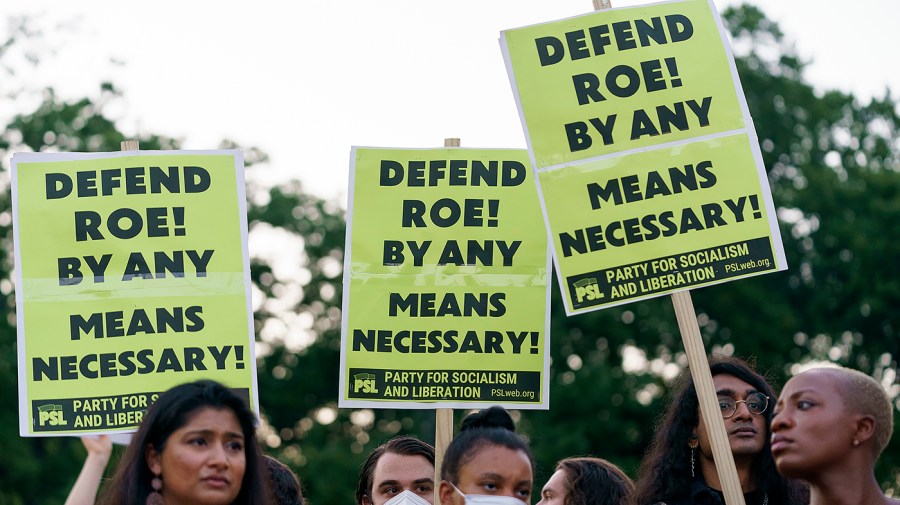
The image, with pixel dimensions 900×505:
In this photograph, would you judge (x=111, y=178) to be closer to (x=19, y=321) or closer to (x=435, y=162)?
(x=19, y=321)

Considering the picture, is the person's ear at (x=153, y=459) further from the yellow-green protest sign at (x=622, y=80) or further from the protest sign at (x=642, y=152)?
the yellow-green protest sign at (x=622, y=80)

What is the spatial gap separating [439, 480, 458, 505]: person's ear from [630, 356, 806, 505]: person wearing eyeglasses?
1.12 meters

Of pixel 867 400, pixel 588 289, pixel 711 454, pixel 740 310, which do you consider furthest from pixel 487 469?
pixel 740 310

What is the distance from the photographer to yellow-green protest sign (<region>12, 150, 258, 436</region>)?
275 inches

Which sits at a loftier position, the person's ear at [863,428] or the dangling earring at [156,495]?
Result: the person's ear at [863,428]

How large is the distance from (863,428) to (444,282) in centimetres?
255

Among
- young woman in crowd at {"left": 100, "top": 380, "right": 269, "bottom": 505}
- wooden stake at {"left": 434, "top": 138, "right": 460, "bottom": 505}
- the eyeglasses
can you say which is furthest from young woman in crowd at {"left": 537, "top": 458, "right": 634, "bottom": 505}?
young woman in crowd at {"left": 100, "top": 380, "right": 269, "bottom": 505}

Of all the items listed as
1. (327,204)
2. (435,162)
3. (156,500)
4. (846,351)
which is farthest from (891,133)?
(156,500)

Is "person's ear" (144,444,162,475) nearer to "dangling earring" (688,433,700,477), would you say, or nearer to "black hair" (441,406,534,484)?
"black hair" (441,406,534,484)

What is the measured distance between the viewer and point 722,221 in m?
6.82

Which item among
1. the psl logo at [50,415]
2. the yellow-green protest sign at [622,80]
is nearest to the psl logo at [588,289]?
the yellow-green protest sign at [622,80]

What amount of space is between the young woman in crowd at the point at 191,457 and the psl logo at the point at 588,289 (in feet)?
6.03

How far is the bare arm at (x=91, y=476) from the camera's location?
585 centimetres

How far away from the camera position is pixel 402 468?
290 inches
